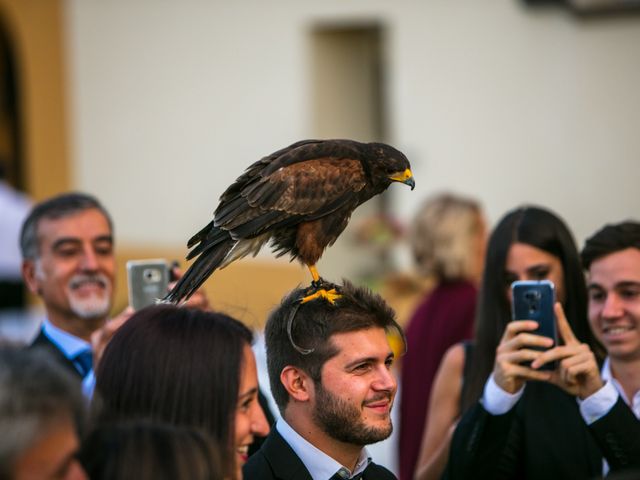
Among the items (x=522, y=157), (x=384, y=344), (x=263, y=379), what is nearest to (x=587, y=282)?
(x=384, y=344)

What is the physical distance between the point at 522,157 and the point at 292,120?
2.42 m

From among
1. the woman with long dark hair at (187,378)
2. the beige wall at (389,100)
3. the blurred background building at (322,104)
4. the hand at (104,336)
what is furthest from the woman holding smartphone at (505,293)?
the beige wall at (389,100)

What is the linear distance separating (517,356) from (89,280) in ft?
6.26

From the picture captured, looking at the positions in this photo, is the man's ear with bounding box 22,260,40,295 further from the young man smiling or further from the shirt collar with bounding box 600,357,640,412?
the shirt collar with bounding box 600,357,640,412

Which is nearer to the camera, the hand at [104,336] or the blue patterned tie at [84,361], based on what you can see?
the hand at [104,336]

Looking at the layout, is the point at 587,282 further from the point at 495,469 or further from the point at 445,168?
the point at 445,168

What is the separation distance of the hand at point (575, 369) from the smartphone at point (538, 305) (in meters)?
0.05

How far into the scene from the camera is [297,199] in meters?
4.09

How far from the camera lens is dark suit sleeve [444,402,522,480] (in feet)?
13.0

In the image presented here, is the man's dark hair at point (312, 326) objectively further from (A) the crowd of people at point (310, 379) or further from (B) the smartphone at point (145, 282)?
(B) the smartphone at point (145, 282)

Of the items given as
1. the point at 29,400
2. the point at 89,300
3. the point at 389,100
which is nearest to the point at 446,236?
the point at 89,300

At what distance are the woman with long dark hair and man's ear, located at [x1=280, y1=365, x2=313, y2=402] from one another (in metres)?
0.33

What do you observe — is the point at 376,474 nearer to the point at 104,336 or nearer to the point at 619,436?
the point at 619,436

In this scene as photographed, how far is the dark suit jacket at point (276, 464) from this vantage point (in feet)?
11.4
